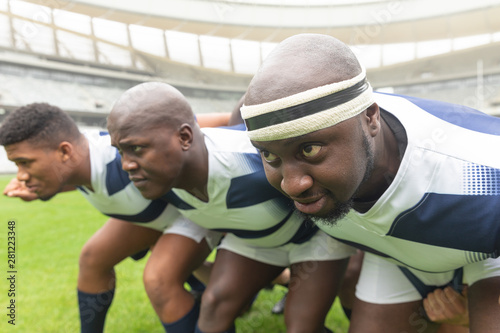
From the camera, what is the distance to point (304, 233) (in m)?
2.69

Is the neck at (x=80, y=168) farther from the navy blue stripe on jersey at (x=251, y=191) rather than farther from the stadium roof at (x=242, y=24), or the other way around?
the stadium roof at (x=242, y=24)

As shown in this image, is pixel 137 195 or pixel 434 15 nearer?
pixel 137 195

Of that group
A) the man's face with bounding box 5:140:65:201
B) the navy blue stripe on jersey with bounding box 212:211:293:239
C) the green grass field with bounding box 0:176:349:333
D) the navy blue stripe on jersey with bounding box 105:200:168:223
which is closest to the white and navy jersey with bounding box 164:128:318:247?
the navy blue stripe on jersey with bounding box 212:211:293:239

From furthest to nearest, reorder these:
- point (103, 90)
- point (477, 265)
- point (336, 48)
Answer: point (103, 90) < point (477, 265) < point (336, 48)

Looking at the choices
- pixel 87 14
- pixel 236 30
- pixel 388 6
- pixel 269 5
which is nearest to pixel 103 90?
pixel 87 14

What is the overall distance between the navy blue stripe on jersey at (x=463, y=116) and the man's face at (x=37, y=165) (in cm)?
231

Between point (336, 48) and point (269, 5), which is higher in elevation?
point (336, 48)

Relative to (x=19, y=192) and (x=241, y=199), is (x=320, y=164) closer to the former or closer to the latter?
(x=241, y=199)

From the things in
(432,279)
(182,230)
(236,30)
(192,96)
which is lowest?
(192,96)

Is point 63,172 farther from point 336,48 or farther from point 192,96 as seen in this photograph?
point 192,96

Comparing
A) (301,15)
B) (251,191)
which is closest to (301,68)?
(251,191)

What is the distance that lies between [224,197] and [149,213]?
79cm

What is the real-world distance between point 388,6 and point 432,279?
30.2 metres

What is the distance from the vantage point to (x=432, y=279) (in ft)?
6.95
